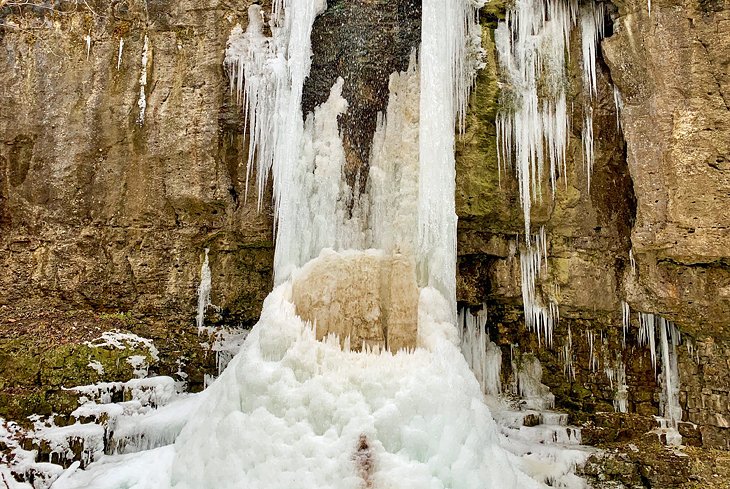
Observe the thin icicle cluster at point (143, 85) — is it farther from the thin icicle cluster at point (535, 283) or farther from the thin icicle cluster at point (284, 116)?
the thin icicle cluster at point (535, 283)

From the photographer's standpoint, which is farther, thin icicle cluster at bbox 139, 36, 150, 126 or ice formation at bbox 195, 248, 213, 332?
ice formation at bbox 195, 248, 213, 332

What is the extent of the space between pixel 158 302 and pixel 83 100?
2.92 metres

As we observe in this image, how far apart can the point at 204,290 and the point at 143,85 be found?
291cm

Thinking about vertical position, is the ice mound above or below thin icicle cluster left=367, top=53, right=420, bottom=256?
below

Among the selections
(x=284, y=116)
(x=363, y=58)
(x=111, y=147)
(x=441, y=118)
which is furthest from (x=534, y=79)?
(x=111, y=147)

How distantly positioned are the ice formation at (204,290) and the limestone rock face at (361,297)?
2391 millimetres

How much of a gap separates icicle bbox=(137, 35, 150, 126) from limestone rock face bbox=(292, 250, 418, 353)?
3.36 meters

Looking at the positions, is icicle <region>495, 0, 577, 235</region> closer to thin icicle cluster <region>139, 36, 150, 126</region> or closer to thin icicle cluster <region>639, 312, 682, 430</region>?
thin icicle cluster <region>639, 312, 682, 430</region>

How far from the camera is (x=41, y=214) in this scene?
7.33 meters

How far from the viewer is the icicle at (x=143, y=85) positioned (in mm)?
7180

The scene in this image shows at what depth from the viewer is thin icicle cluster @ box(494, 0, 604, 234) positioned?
6656 mm

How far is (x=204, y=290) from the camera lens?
760 cm

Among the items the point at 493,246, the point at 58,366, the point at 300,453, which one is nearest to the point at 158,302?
the point at 58,366

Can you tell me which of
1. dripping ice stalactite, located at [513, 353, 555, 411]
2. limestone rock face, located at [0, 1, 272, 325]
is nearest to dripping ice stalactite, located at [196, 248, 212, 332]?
limestone rock face, located at [0, 1, 272, 325]
